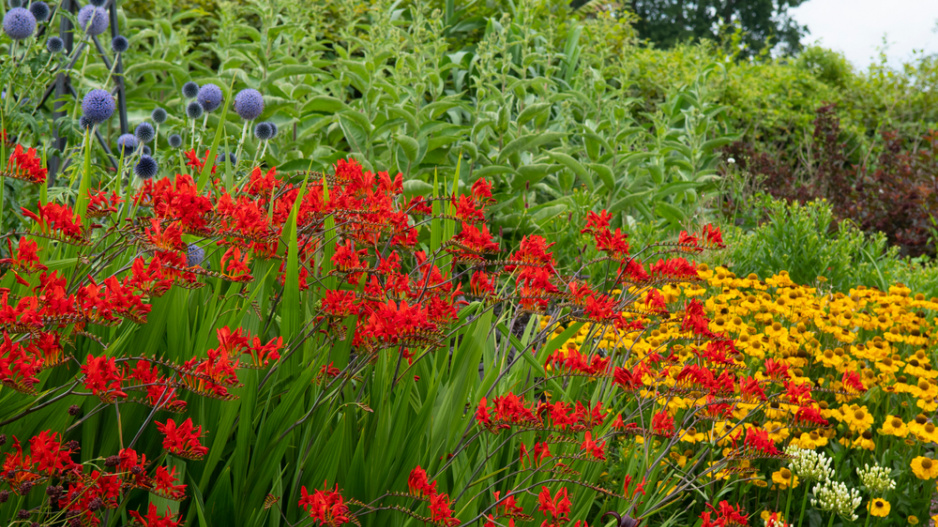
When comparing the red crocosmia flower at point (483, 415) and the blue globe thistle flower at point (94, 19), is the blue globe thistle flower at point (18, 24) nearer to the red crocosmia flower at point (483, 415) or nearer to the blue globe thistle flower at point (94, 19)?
the blue globe thistle flower at point (94, 19)

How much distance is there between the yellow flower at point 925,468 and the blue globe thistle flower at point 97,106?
12.0 feet

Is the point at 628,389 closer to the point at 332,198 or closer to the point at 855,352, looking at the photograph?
the point at 332,198

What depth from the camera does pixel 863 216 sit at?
7980 millimetres

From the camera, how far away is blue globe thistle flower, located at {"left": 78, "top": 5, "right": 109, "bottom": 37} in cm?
402

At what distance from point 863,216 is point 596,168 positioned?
427cm

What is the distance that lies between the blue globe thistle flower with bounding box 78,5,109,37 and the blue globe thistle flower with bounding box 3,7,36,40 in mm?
570

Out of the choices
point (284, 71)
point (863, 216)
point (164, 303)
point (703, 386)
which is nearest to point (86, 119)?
point (164, 303)

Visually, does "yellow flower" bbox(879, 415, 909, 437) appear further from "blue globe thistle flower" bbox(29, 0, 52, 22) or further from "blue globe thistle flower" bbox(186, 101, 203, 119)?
"blue globe thistle flower" bbox(29, 0, 52, 22)

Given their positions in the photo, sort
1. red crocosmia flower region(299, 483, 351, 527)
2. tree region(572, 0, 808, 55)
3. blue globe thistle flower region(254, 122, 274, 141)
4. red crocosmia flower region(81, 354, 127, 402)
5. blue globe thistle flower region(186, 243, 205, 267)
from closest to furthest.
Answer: red crocosmia flower region(81, 354, 127, 402) → red crocosmia flower region(299, 483, 351, 527) → blue globe thistle flower region(186, 243, 205, 267) → blue globe thistle flower region(254, 122, 274, 141) → tree region(572, 0, 808, 55)

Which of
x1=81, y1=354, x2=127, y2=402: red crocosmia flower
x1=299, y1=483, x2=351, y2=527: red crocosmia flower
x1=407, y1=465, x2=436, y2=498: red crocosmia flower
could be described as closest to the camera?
x1=81, y1=354, x2=127, y2=402: red crocosmia flower

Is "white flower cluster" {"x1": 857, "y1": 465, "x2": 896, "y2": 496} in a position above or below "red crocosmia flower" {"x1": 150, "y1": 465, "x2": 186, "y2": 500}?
below

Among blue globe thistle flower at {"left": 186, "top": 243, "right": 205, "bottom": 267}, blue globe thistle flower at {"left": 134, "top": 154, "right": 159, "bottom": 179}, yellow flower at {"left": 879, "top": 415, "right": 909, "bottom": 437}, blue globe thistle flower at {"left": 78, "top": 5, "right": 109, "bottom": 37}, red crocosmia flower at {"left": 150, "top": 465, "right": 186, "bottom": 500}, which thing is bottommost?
yellow flower at {"left": 879, "top": 415, "right": 909, "bottom": 437}

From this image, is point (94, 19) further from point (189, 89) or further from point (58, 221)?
point (58, 221)

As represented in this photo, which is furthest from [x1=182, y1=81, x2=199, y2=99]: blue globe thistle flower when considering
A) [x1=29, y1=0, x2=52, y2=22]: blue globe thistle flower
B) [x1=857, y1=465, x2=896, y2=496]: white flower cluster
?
[x1=857, y1=465, x2=896, y2=496]: white flower cluster
